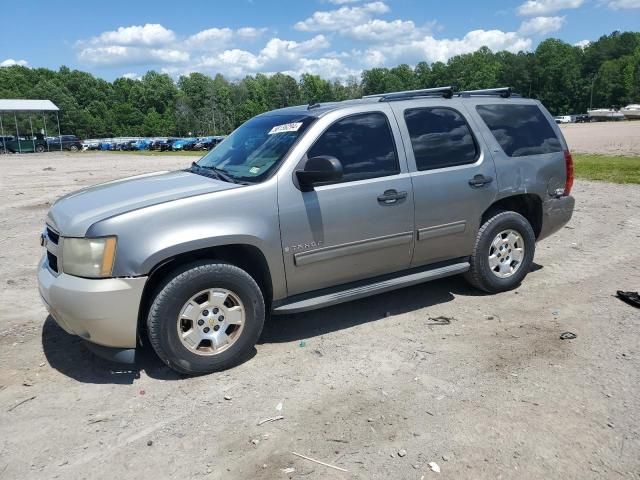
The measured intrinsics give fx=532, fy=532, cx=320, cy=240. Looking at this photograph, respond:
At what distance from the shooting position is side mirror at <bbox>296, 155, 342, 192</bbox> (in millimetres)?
3918

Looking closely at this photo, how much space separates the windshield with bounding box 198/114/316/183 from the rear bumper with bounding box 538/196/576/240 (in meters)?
2.78

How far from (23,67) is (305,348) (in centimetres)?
15034

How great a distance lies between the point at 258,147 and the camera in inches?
179

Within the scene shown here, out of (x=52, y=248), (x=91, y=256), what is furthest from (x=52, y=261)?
(x=91, y=256)

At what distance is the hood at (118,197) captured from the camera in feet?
12.0

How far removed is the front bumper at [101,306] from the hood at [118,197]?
36cm

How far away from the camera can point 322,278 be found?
4.27m

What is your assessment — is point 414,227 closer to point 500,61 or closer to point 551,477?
point 551,477

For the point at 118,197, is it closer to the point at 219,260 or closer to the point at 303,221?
the point at 219,260

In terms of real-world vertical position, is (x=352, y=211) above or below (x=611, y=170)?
above

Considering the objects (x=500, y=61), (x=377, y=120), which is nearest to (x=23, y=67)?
(x=500, y=61)

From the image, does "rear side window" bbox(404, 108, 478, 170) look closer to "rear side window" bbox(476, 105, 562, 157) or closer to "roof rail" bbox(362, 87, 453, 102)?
"roof rail" bbox(362, 87, 453, 102)

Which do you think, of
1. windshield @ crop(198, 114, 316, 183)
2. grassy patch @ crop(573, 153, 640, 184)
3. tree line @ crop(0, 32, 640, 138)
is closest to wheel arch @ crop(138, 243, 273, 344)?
windshield @ crop(198, 114, 316, 183)

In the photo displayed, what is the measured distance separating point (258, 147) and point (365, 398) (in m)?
2.27
